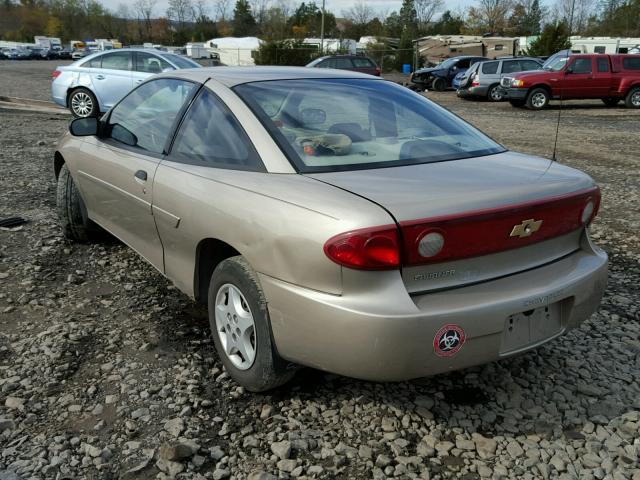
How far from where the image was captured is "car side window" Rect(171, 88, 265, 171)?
2.83 m

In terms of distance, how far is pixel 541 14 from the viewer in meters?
74.0

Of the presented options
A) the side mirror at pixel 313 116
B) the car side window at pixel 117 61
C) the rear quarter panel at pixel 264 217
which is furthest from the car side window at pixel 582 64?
the rear quarter panel at pixel 264 217

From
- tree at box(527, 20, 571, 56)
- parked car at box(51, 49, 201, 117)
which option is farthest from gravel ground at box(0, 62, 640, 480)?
tree at box(527, 20, 571, 56)

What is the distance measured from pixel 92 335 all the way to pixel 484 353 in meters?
2.25

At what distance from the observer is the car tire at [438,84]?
85.8ft

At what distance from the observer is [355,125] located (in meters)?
3.05

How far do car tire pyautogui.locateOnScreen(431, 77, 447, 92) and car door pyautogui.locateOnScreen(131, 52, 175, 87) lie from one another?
16.4 m

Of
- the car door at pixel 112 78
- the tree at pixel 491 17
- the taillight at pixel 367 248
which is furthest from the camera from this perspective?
the tree at pixel 491 17

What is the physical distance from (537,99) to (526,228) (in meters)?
17.7

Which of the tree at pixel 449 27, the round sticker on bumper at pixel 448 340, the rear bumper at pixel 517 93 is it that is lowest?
the round sticker on bumper at pixel 448 340

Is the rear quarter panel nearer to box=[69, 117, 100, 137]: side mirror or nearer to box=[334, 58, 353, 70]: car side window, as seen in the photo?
box=[69, 117, 100, 137]: side mirror

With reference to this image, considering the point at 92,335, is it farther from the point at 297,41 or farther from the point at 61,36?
the point at 61,36

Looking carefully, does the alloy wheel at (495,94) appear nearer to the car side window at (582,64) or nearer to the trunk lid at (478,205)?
the car side window at (582,64)

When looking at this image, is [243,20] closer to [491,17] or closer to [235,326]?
[491,17]
